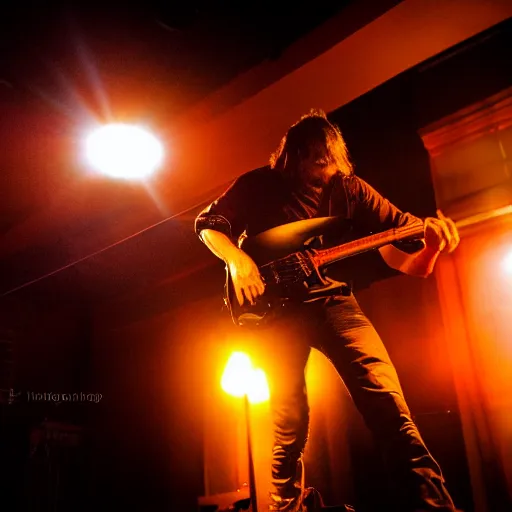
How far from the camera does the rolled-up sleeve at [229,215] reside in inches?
152

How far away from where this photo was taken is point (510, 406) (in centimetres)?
307

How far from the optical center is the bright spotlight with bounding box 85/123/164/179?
496cm

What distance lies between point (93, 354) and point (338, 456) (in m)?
3.60

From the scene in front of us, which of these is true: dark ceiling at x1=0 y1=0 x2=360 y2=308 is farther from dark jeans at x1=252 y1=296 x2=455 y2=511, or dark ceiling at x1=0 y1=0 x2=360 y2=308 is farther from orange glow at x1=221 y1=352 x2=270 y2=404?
dark jeans at x1=252 y1=296 x2=455 y2=511

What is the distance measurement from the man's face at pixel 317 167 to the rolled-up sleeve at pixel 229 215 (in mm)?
457

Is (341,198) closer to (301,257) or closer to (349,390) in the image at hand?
(301,257)

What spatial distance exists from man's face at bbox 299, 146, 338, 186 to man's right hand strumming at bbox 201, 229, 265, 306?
2.28 ft

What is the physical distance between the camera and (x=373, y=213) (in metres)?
3.58

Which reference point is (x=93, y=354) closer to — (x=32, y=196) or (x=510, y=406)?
(x=32, y=196)

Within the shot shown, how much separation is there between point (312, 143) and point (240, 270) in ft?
3.42

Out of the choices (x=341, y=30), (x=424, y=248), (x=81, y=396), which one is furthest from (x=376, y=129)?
(x=81, y=396)

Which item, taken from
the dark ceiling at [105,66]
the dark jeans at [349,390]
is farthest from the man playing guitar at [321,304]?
the dark ceiling at [105,66]

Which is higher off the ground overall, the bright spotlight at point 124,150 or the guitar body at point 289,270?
the bright spotlight at point 124,150

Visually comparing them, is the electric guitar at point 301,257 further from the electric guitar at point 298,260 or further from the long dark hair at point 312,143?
the long dark hair at point 312,143
